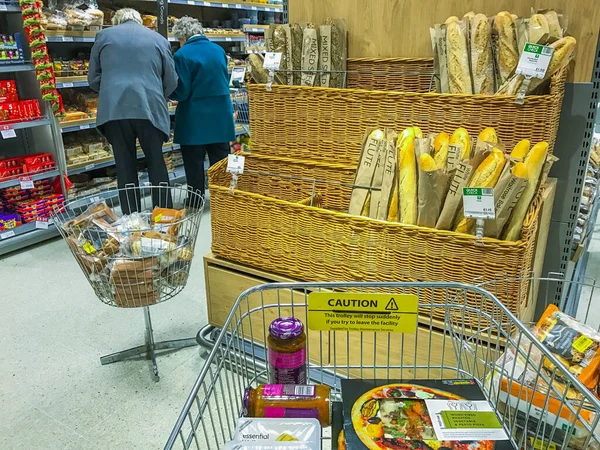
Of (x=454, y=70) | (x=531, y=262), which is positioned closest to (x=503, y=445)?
(x=531, y=262)

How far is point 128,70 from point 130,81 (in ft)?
0.25

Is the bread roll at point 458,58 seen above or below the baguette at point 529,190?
above

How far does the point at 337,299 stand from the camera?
82 centimetres

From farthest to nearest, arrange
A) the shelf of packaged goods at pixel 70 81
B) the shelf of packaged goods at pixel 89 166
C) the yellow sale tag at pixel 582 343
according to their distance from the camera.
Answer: the shelf of packaged goods at pixel 89 166 → the shelf of packaged goods at pixel 70 81 → the yellow sale tag at pixel 582 343

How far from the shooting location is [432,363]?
164cm

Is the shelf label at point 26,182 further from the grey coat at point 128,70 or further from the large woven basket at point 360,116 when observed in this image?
the large woven basket at point 360,116

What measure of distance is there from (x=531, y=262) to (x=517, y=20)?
31.3 inches

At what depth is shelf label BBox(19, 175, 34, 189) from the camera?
11.6 feet

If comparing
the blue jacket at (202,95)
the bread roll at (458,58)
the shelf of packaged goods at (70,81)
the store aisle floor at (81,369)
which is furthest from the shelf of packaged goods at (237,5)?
the bread roll at (458,58)

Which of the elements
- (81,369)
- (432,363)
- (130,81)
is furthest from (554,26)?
(130,81)

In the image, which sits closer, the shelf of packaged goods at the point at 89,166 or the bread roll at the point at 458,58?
the bread roll at the point at 458,58

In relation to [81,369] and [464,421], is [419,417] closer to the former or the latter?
[464,421]

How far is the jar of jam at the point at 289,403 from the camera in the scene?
746 millimetres

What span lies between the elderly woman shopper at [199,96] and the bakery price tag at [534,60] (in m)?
2.66
